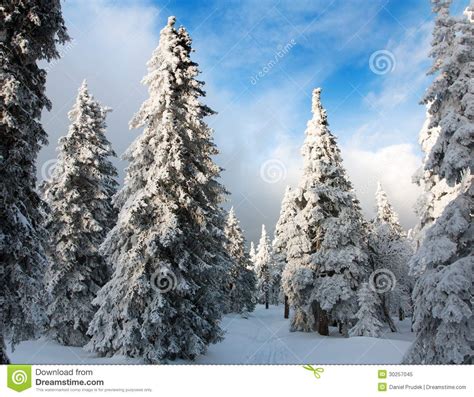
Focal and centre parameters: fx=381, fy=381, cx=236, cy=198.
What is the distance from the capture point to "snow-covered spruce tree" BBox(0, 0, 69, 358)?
9.05 m

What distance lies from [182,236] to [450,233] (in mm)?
9265

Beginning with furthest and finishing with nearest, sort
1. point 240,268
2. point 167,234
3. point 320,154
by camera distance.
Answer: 1. point 240,268
2. point 320,154
3. point 167,234

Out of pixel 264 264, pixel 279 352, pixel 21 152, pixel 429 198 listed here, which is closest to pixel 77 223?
pixel 21 152

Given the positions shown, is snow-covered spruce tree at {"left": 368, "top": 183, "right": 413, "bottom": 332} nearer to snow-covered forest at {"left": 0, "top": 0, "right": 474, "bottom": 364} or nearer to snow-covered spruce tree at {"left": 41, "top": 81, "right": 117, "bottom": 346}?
snow-covered forest at {"left": 0, "top": 0, "right": 474, "bottom": 364}

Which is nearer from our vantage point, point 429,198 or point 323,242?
point 429,198

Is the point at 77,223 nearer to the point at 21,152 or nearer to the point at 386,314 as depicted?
the point at 21,152

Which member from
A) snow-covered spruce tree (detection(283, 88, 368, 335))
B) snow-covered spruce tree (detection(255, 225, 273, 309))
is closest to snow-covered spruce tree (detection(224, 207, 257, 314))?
snow-covered spruce tree (detection(255, 225, 273, 309))

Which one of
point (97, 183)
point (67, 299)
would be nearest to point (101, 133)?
point (97, 183)

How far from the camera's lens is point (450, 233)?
1023cm

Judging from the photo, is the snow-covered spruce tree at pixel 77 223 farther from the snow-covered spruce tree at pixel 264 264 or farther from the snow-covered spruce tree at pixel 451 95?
the snow-covered spruce tree at pixel 264 264

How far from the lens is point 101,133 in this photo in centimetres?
2352

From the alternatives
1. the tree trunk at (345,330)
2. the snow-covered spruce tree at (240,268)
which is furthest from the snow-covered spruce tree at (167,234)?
the snow-covered spruce tree at (240,268)
